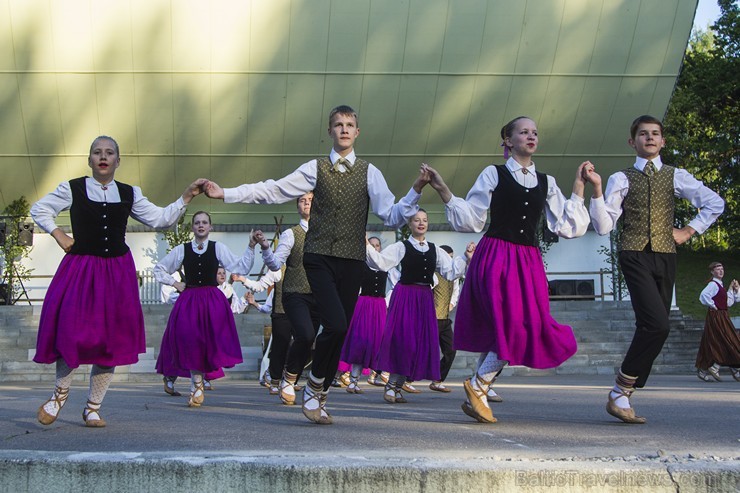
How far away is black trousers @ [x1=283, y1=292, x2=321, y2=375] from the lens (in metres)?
8.89

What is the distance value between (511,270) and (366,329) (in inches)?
261

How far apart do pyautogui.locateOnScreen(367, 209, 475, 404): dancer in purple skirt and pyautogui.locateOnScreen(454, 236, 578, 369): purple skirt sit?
11.6 feet

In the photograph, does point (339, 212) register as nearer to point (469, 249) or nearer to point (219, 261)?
point (469, 249)

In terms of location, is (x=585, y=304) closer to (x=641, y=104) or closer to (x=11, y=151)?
(x=641, y=104)

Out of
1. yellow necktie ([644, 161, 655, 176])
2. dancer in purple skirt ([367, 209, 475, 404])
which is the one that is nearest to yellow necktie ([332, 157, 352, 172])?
yellow necktie ([644, 161, 655, 176])

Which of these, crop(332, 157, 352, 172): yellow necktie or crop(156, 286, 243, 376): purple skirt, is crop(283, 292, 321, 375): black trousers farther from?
crop(332, 157, 352, 172): yellow necktie

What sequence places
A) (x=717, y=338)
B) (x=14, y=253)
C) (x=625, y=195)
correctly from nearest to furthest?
(x=625, y=195), (x=717, y=338), (x=14, y=253)

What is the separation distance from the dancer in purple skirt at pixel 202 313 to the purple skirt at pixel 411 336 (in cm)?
157

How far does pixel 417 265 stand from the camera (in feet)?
35.9

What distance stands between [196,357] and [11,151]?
21.4 metres

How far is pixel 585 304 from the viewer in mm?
23594

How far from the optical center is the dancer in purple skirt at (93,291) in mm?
6547

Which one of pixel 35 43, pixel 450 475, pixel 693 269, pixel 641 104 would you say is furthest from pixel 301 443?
pixel 693 269

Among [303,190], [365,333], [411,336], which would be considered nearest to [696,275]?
[365,333]
